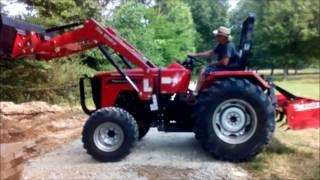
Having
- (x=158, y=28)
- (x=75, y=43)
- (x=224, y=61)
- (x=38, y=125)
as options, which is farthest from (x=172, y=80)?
(x=158, y=28)

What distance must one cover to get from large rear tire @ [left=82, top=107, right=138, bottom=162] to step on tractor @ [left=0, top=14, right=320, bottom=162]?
0.04 feet

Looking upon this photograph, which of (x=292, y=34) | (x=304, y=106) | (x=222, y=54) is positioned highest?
(x=292, y=34)

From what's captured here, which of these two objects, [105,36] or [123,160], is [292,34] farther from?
[123,160]

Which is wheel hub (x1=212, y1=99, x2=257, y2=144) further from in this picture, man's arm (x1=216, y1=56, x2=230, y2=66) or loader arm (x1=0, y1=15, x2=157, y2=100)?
loader arm (x1=0, y1=15, x2=157, y2=100)

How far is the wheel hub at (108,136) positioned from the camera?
23.4ft

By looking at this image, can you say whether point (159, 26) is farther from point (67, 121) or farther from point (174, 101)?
point (174, 101)

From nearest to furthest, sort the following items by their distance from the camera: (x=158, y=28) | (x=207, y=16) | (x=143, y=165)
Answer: (x=143, y=165)
(x=207, y=16)
(x=158, y=28)

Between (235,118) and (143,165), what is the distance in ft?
4.69

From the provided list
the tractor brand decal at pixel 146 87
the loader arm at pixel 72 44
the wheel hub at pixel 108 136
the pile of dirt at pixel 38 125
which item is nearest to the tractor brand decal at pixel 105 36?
the loader arm at pixel 72 44

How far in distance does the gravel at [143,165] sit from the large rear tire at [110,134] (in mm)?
139

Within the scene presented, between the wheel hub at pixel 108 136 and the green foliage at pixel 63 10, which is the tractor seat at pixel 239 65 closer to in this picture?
the wheel hub at pixel 108 136

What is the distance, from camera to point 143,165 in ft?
22.1

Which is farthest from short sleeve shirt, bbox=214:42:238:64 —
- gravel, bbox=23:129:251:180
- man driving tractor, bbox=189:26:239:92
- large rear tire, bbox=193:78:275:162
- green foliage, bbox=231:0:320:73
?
green foliage, bbox=231:0:320:73

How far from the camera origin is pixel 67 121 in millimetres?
11570
